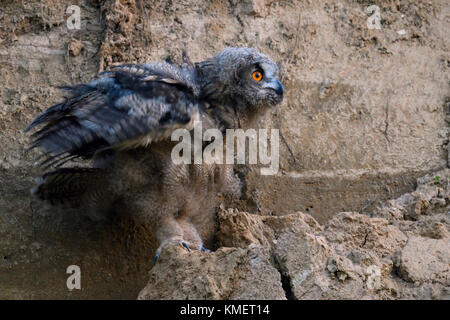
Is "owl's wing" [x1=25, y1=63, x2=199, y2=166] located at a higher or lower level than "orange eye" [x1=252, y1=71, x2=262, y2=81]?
lower

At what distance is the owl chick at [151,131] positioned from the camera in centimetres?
424

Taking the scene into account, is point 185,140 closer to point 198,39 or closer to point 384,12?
point 198,39

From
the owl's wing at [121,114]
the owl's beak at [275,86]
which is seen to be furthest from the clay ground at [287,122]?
the owl's wing at [121,114]

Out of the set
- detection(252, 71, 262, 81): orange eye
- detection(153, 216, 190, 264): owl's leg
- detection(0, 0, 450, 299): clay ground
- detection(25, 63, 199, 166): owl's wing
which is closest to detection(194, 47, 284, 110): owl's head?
detection(252, 71, 262, 81): orange eye

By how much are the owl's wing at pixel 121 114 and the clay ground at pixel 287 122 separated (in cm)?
108

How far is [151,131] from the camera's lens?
4.15m

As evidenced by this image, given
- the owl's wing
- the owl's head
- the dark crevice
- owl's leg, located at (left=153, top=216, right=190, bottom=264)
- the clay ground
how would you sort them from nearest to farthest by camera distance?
1. the dark crevice
2. the owl's wing
3. owl's leg, located at (left=153, top=216, right=190, bottom=264)
4. the owl's head
5. the clay ground

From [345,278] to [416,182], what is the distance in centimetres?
263

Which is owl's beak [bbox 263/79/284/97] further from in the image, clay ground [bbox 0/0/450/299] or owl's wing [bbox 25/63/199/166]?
clay ground [bbox 0/0/450/299]

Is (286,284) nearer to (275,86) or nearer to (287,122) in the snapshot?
(275,86)

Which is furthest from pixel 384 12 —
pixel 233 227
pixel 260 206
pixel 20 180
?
pixel 20 180

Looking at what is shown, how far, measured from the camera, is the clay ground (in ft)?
16.3

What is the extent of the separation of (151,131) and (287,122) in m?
2.19
